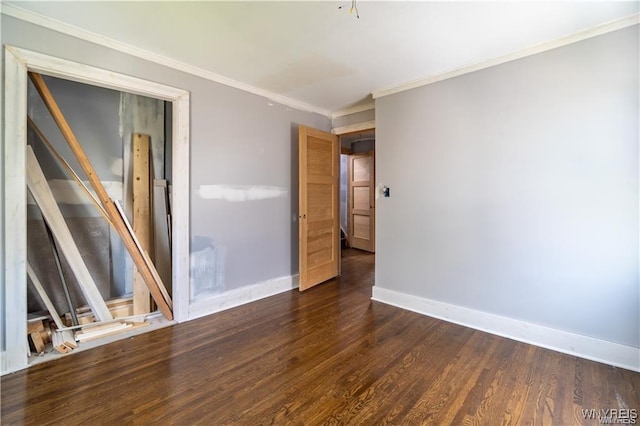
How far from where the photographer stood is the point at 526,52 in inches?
95.0

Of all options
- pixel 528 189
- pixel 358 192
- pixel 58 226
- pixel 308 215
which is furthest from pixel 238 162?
pixel 358 192

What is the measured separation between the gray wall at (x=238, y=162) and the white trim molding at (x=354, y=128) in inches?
17.8

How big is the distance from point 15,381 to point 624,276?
14.0 feet

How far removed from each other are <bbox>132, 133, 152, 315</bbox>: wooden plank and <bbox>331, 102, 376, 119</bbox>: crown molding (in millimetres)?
2560

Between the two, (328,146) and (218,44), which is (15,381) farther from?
(328,146)

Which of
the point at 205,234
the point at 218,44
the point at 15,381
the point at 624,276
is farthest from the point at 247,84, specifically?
the point at 624,276

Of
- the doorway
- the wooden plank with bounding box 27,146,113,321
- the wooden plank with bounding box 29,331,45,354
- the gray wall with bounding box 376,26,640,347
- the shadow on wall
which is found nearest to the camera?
the gray wall with bounding box 376,26,640,347

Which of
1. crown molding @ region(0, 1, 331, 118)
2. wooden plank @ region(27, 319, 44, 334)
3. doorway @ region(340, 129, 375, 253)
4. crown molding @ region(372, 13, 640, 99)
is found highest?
crown molding @ region(0, 1, 331, 118)

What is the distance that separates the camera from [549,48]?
91.6 inches

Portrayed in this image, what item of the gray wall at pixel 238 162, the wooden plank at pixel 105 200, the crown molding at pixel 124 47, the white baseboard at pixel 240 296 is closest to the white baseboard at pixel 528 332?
the white baseboard at pixel 240 296

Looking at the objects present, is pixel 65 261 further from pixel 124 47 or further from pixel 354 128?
pixel 354 128

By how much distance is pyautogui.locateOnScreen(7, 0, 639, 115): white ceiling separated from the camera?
1.91 metres

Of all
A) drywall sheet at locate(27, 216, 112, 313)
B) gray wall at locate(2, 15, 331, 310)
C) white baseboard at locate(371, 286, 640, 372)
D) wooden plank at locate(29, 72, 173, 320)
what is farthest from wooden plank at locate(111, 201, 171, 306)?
white baseboard at locate(371, 286, 640, 372)

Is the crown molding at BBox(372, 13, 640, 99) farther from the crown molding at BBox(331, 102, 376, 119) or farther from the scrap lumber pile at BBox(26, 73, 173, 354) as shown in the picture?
the scrap lumber pile at BBox(26, 73, 173, 354)
